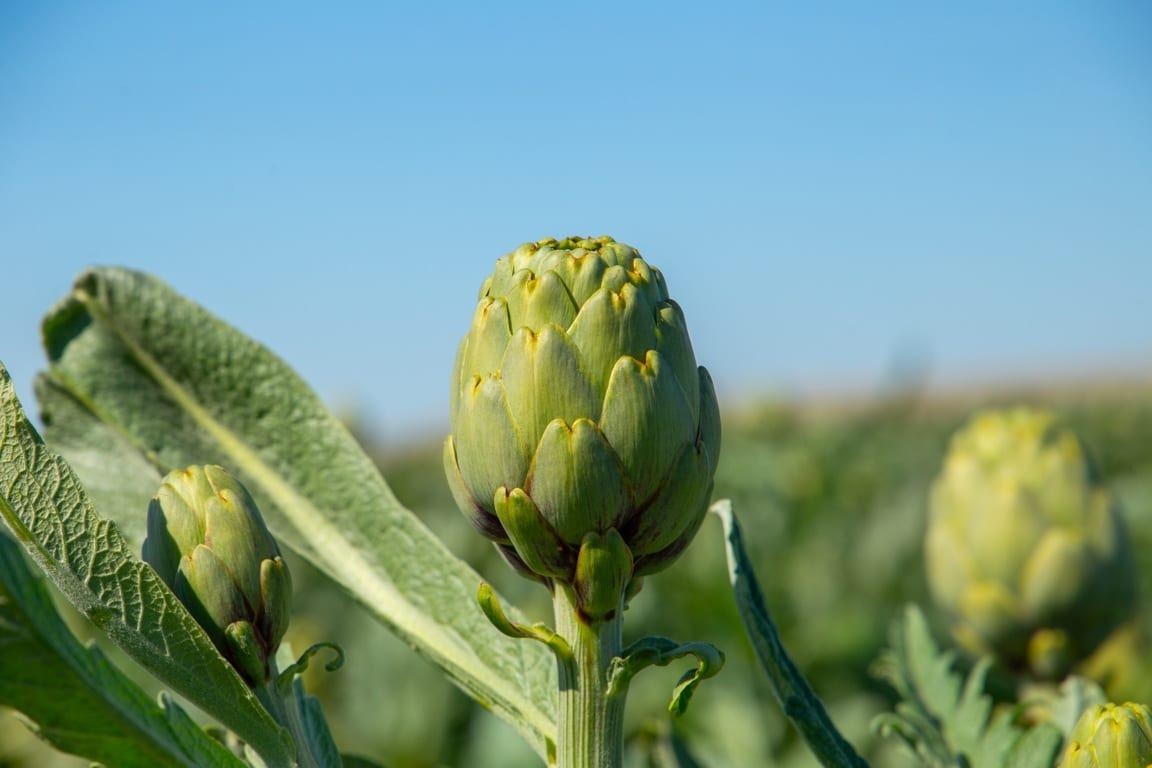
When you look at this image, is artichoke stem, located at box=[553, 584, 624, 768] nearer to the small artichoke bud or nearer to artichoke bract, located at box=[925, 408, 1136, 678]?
the small artichoke bud

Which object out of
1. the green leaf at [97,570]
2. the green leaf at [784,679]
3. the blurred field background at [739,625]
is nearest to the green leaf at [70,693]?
the green leaf at [97,570]

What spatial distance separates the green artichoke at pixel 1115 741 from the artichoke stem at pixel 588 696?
0.28 meters

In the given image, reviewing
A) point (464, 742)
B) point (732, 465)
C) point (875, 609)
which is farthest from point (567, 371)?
point (732, 465)

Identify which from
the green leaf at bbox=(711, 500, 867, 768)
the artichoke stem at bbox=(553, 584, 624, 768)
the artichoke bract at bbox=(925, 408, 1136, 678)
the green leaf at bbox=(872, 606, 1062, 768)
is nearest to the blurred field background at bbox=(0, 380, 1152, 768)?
the artichoke bract at bbox=(925, 408, 1136, 678)

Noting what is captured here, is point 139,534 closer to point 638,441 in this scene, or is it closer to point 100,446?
point 100,446

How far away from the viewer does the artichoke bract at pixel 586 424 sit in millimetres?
623

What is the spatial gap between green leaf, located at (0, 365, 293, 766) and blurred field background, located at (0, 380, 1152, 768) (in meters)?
0.63

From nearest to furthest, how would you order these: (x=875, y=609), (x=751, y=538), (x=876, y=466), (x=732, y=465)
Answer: (x=875, y=609) → (x=751, y=538) → (x=732, y=465) → (x=876, y=466)

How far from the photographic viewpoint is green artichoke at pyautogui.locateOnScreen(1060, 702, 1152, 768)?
2.24 ft

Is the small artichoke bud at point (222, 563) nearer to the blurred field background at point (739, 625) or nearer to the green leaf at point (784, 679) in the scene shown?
the green leaf at point (784, 679)

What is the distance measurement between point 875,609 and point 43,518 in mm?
2411

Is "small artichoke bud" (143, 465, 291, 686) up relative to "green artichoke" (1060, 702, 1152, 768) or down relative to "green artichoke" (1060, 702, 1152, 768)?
up

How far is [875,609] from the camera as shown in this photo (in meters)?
2.76

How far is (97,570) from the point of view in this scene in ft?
2.01
